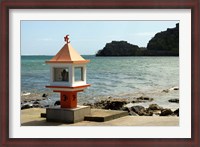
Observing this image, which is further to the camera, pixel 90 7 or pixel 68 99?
pixel 68 99

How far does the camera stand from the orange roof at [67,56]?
329 inches

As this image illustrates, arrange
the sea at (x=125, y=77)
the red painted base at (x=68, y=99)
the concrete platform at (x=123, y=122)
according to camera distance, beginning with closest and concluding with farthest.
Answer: the concrete platform at (x=123, y=122)
the red painted base at (x=68, y=99)
the sea at (x=125, y=77)

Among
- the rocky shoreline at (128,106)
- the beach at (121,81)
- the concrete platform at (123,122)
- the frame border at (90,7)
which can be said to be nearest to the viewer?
the frame border at (90,7)

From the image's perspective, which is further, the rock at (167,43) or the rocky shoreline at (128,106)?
the rock at (167,43)

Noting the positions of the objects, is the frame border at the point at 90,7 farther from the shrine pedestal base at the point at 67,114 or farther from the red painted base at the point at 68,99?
the red painted base at the point at 68,99

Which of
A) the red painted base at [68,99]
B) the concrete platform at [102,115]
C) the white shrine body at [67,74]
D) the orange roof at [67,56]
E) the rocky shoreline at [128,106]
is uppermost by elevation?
the orange roof at [67,56]

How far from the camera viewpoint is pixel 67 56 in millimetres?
8430

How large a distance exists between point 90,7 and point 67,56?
290 centimetres

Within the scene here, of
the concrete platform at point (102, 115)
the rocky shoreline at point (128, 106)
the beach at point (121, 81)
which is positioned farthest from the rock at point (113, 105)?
the concrete platform at point (102, 115)

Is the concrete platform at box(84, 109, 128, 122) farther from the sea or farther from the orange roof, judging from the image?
the sea

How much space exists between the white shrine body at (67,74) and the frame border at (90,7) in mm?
2722

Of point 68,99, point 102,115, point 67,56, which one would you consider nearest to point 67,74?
point 67,56

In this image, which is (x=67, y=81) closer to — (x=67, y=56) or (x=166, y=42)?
(x=67, y=56)
